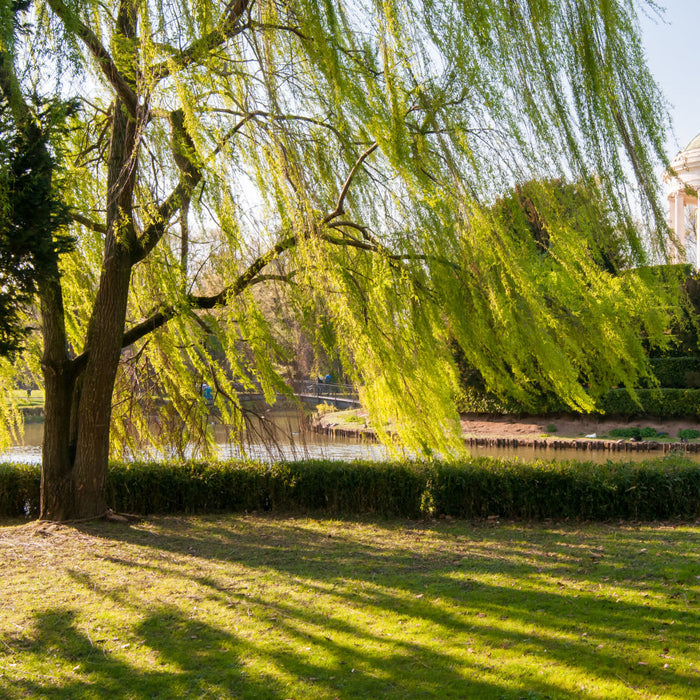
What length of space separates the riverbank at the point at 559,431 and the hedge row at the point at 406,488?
29.2 feet

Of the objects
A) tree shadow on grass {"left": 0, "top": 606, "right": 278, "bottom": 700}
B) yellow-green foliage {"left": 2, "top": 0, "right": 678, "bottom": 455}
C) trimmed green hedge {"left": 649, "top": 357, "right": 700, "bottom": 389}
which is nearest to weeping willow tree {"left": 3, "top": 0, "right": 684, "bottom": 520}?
yellow-green foliage {"left": 2, "top": 0, "right": 678, "bottom": 455}

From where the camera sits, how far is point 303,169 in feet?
19.5

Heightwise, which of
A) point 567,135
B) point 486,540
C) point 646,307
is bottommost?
point 486,540

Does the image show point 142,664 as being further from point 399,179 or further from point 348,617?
point 399,179

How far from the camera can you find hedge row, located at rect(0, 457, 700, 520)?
28.3ft

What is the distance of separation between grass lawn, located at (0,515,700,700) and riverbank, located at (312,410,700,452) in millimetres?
11630

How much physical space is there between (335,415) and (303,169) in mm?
21660

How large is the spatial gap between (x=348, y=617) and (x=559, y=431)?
18078mm

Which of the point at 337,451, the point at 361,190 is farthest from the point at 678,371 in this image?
the point at 361,190

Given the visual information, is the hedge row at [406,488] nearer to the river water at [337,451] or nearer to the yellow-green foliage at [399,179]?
the yellow-green foliage at [399,179]

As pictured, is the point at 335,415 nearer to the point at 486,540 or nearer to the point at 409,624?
the point at 486,540

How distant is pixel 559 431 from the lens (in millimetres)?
21484

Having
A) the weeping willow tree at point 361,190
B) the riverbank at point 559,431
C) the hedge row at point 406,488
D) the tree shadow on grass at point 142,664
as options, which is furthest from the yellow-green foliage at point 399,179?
the riverbank at point 559,431

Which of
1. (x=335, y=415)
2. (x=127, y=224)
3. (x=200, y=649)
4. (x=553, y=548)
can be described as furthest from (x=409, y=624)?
(x=335, y=415)
